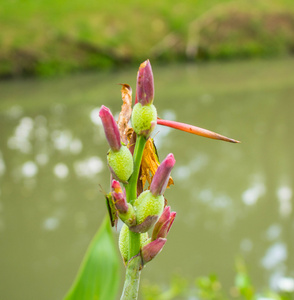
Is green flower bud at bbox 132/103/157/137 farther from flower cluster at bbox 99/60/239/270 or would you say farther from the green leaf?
the green leaf

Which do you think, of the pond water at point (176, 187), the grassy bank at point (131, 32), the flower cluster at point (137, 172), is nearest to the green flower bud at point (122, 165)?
the flower cluster at point (137, 172)

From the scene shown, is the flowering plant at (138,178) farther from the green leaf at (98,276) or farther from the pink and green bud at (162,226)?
the green leaf at (98,276)

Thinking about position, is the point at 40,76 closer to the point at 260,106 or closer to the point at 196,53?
the point at 196,53

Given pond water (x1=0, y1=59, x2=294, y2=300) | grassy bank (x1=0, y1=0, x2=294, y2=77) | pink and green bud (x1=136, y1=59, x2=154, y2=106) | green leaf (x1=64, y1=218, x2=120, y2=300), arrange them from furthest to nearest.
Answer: grassy bank (x1=0, y1=0, x2=294, y2=77), pond water (x1=0, y1=59, x2=294, y2=300), green leaf (x1=64, y1=218, x2=120, y2=300), pink and green bud (x1=136, y1=59, x2=154, y2=106)

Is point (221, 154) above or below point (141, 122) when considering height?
below

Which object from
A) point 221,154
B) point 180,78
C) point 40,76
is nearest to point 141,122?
point 221,154

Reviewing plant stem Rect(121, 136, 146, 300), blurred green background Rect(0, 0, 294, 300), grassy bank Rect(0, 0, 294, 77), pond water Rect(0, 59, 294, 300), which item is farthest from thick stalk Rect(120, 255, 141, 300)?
grassy bank Rect(0, 0, 294, 77)

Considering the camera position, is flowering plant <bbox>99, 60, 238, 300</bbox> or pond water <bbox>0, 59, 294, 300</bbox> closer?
flowering plant <bbox>99, 60, 238, 300</bbox>

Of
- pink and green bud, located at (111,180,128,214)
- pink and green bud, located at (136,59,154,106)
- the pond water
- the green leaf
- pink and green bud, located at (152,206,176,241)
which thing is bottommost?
the pond water
